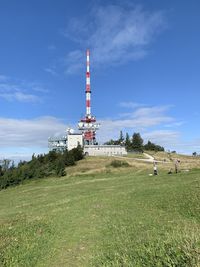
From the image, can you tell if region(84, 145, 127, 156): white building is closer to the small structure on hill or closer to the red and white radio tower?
the small structure on hill

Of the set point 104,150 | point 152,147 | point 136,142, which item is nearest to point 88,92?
point 104,150

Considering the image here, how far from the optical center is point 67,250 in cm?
1230

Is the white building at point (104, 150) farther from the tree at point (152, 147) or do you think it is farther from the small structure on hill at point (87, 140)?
the tree at point (152, 147)

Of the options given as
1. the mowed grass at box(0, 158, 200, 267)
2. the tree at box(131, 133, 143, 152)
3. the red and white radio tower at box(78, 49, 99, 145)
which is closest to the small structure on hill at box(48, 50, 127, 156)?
the red and white radio tower at box(78, 49, 99, 145)

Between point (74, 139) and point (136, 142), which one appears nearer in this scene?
point (74, 139)

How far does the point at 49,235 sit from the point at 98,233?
1924 mm

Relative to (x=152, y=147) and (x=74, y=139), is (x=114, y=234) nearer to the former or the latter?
(x=74, y=139)

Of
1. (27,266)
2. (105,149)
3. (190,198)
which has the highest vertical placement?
(105,149)

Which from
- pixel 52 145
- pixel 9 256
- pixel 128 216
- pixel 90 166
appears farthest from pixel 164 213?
pixel 52 145

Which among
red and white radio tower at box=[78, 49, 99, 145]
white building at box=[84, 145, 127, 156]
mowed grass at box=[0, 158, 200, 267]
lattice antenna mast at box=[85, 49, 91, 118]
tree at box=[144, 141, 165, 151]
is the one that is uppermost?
lattice antenna mast at box=[85, 49, 91, 118]

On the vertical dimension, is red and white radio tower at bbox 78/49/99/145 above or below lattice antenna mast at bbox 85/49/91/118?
below

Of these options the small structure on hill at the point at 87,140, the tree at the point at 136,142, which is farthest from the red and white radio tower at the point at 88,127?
the tree at the point at 136,142

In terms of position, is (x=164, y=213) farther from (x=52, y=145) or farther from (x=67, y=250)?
(x=52, y=145)

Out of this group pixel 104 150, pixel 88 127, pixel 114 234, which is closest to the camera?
pixel 114 234
